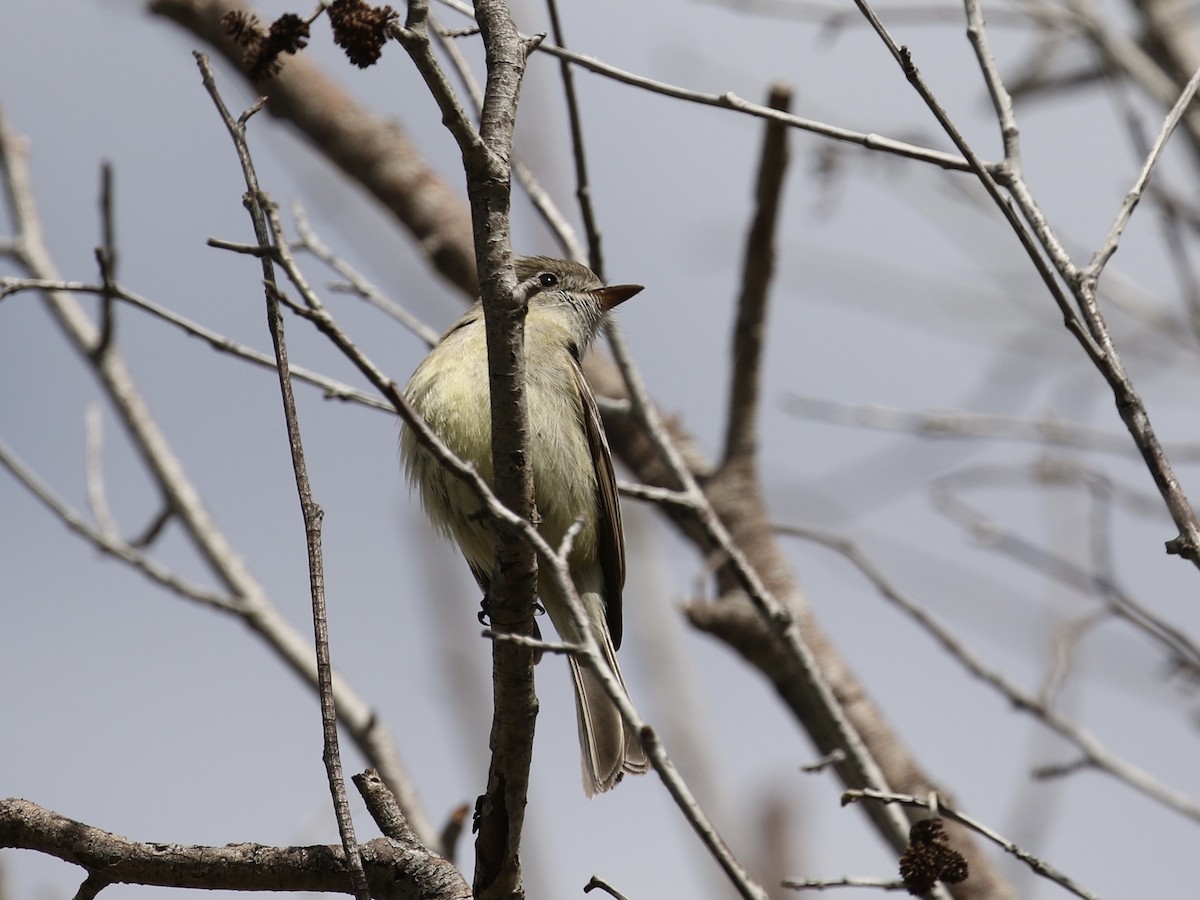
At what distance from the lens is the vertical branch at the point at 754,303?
18.1 feet

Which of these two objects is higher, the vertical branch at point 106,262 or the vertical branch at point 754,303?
the vertical branch at point 754,303

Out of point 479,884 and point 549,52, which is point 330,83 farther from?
point 479,884

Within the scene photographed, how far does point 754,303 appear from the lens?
5.86 meters

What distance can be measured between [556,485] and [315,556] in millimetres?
2278

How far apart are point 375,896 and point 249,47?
7.21 feet

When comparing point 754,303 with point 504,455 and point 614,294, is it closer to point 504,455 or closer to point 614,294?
point 614,294

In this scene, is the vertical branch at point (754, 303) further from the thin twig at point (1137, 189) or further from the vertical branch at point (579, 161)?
the thin twig at point (1137, 189)

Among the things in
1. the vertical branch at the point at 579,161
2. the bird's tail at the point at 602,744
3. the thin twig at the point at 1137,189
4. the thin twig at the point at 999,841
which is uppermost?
the vertical branch at the point at 579,161

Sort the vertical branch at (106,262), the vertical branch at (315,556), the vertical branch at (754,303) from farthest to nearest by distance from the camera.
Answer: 1. the vertical branch at (754,303)
2. the vertical branch at (106,262)
3. the vertical branch at (315,556)

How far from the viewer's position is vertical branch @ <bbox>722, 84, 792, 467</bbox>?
5.52 meters

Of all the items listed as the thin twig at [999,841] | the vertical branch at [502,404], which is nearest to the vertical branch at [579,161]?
the vertical branch at [502,404]

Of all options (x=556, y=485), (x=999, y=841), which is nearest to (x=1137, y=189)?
(x=999, y=841)

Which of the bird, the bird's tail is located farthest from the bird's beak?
the bird's tail

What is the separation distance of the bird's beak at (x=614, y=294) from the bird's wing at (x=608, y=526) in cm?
80
